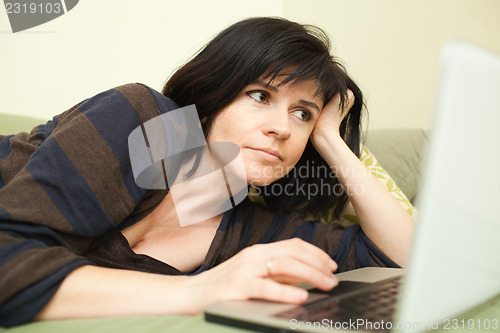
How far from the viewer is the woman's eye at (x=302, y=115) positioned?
0.99 metres

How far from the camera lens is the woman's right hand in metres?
0.48

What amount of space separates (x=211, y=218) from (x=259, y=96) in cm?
39

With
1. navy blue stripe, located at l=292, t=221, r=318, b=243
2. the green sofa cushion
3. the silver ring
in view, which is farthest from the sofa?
navy blue stripe, located at l=292, t=221, r=318, b=243

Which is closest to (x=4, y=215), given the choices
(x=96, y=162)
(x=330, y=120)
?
(x=96, y=162)

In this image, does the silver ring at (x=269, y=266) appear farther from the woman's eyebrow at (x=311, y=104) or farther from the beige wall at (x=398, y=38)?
the beige wall at (x=398, y=38)

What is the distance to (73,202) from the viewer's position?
0.62 metres

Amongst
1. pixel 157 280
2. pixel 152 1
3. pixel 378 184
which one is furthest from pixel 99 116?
pixel 152 1

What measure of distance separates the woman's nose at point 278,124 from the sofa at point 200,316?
51 cm

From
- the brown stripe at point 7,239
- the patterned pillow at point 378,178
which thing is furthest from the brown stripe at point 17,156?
the patterned pillow at point 378,178

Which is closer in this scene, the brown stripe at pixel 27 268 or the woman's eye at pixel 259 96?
the brown stripe at pixel 27 268

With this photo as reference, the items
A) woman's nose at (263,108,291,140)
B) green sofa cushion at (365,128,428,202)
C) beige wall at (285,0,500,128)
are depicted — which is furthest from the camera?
beige wall at (285,0,500,128)

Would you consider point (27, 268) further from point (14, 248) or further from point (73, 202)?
point (73, 202)

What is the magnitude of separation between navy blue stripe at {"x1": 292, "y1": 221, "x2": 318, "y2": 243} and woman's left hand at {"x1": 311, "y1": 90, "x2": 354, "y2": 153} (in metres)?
0.23

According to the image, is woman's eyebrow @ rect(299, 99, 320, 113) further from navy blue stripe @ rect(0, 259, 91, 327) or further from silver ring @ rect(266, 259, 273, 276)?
navy blue stripe @ rect(0, 259, 91, 327)
